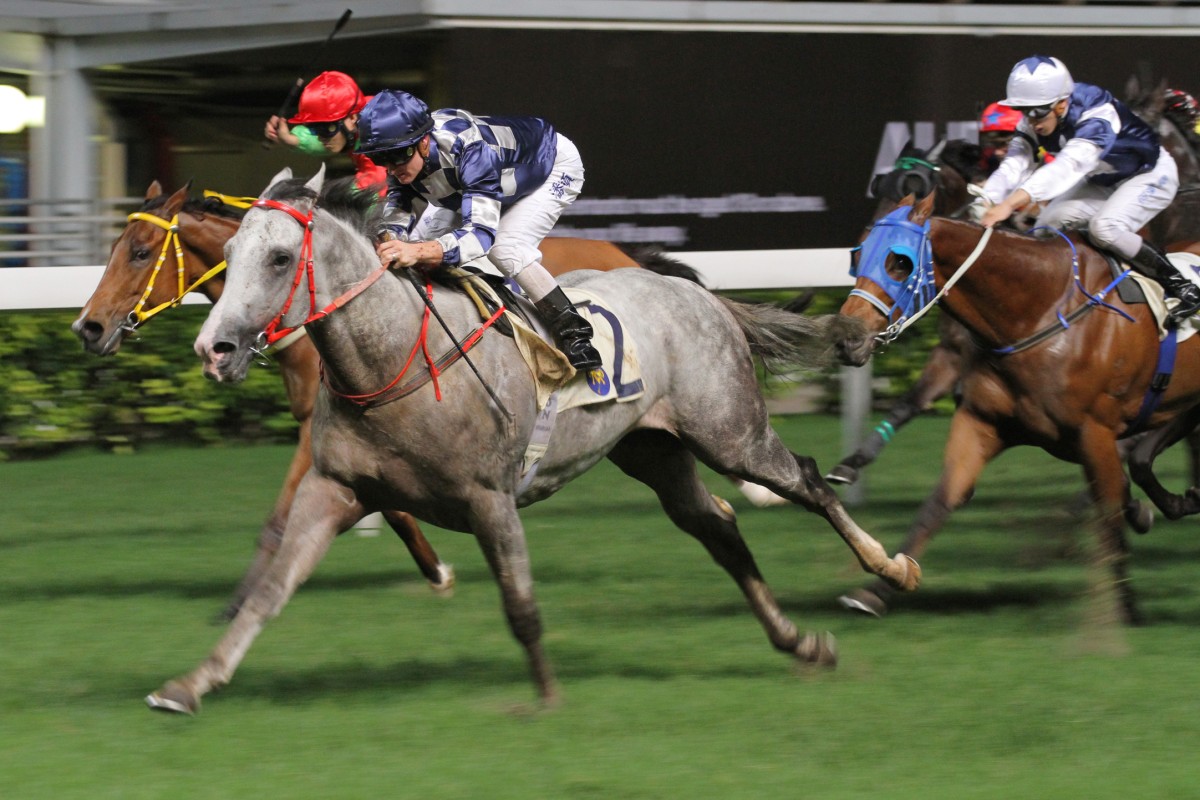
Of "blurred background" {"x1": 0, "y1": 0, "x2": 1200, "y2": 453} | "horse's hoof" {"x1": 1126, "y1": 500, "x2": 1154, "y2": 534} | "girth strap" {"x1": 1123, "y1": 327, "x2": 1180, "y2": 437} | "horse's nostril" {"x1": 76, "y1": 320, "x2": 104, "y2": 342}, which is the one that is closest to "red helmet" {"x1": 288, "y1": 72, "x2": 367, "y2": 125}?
"horse's nostril" {"x1": 76, "y1": 320, "x2": 104, "y2": 342}

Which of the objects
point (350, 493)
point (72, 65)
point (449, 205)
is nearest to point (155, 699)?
point (350, 493)

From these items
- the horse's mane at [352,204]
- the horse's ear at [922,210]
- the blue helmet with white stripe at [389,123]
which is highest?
the blue helmet with white stripe at [389,123]

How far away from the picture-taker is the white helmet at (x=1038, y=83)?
5980mm

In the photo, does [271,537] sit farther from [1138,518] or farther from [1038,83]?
[1138,518]

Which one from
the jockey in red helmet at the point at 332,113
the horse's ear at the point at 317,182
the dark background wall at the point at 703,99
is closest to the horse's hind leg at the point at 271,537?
the jockey in red helmet at the point at 332,113

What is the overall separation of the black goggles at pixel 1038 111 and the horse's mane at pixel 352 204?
270cm

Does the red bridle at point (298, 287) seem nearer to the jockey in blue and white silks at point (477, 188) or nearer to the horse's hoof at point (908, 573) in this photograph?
the jockey in blue and white silks at point (477, 188)

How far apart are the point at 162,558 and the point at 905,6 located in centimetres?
719

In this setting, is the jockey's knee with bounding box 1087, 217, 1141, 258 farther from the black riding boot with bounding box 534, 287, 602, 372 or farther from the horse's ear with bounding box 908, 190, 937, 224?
the black riding boot with bounding box 534, 287, 602, 372

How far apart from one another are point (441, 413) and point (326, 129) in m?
1.75

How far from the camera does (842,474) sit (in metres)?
7.60

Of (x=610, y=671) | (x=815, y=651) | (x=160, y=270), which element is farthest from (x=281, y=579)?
(x=160, y=270)

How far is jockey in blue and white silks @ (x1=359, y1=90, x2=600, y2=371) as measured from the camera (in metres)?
4.60

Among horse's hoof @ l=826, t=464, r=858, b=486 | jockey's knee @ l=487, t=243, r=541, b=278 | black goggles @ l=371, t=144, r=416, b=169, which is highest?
black goggles @ l=371, t=144, r=416, b=169
